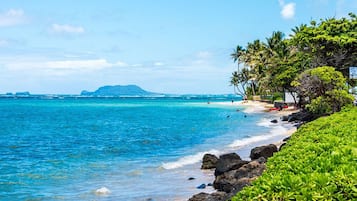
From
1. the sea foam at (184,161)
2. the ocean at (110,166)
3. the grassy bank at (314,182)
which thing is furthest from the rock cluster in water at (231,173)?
the grassy bank at (314,182)

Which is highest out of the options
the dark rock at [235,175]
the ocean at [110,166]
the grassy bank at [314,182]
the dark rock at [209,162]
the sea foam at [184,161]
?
the grassy bank at [314,182]

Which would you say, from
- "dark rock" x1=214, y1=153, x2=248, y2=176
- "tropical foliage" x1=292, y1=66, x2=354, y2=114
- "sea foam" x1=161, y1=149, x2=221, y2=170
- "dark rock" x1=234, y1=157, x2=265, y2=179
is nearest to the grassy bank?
"dark rock" x1=234, y1=157, x2=265, y2=179

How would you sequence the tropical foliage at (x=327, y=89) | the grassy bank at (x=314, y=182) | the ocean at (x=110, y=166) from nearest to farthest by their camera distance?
the grassy bank at (x=314, y=182) < the ocean at (x=110, y=166) < the tropical foliage at (x=327, y=89)

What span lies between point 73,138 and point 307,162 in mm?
31992

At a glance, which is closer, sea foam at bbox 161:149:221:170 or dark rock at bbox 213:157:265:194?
dark rock at bbox 213:157:265:194

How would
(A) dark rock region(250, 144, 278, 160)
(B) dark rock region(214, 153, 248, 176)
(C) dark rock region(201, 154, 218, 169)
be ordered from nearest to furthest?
(B) dark rock region(214, 153, 248, 176) → (A) dark rock region(250, 144, 278, 160) → (C) dark rock region(201, 154, 218, 169)

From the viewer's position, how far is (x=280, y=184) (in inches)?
180

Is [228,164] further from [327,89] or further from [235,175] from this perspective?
[327,89]

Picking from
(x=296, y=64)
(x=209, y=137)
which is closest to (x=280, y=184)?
(x=209, y=137)

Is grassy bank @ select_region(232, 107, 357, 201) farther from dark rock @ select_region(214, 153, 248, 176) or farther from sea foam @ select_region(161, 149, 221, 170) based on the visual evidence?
sea foam @ select_region(161, 149, 221, 170)

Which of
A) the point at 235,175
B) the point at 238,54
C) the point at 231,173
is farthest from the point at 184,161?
the point at 238,54

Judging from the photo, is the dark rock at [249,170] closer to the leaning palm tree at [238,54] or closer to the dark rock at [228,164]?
the dark rock at [228,164]

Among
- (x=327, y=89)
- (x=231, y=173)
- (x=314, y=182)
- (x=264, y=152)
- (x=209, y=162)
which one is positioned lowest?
(x=209, y=162)

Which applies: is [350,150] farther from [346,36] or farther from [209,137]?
[346,36]
